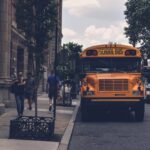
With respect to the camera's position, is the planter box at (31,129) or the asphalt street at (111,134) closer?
the asphalt street at (111,134)

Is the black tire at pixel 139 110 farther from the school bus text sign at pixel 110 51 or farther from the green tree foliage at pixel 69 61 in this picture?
the green tree foliage at pixel 69 61

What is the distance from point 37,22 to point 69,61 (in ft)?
47.9

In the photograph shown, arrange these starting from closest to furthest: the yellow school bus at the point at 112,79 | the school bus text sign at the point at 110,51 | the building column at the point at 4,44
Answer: the yellow school bus at the point at 112,79 < the school bus text sign at the point at 110,51 < the building column at the point at 4,44

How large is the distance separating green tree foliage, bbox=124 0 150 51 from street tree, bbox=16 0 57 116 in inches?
1880

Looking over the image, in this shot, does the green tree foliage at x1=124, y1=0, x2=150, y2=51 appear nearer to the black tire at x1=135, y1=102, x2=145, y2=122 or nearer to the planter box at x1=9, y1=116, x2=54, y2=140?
the black tire at x1=135, y1=102, x2=145, y2=122

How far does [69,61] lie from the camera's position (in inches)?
1213

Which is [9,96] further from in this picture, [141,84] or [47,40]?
[47,40]

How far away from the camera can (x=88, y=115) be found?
22.3 m

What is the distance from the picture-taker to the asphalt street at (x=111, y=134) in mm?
14852

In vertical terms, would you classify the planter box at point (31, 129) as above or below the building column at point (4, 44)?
below

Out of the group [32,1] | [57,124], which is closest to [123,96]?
[57,124]

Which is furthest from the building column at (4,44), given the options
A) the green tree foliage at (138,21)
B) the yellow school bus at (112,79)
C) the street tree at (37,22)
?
the green tree foliage at (138,21)

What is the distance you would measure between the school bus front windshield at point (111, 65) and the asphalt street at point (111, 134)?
6.23 feet

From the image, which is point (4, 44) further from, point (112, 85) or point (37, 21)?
point (37, 21)
